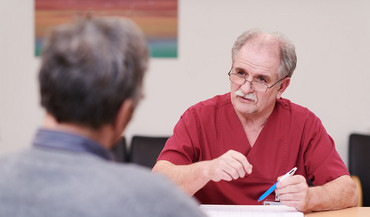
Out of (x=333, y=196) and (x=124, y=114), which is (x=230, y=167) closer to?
(x=333, y=196)

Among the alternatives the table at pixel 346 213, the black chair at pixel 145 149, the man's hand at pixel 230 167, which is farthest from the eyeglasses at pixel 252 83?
the black chair at pixel 145 149

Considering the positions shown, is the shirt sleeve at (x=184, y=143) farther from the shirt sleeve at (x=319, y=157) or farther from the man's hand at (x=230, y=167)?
the shirt sleeve at (x=319, y=157)

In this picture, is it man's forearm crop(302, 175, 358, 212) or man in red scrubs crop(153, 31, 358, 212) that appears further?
man in red scrubs crop(153, 31, 358, 212)

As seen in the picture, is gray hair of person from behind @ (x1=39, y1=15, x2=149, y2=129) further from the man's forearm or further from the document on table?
the man's forearm

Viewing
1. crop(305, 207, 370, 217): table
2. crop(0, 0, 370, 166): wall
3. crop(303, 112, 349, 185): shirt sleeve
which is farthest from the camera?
crop(0, 0, 370, 166): wall

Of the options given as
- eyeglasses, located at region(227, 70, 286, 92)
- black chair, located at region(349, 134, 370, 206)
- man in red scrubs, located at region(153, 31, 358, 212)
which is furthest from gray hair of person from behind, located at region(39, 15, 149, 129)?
black chair, located at region(349, 134, 370, 206)

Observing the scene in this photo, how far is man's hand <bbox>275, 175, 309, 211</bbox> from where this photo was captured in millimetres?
1541

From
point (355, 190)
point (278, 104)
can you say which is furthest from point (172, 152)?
point (355, 190)

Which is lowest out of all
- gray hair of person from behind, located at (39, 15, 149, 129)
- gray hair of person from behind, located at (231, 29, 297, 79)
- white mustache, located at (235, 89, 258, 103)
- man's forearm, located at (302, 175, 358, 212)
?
man's forearm, located at (302, 175, 358, 212)

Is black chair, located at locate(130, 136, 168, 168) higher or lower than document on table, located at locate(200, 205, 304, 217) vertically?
lower

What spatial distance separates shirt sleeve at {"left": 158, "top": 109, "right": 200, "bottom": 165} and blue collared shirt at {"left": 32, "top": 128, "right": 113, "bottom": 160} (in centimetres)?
107

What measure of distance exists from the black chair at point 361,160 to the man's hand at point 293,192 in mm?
1784

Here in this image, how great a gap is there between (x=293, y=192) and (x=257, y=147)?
366 millimetres

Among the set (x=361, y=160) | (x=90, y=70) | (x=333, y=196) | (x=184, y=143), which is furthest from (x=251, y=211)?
(x=361, y=160)
